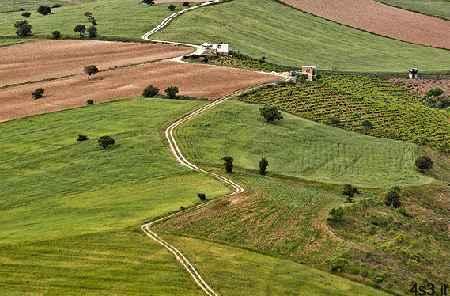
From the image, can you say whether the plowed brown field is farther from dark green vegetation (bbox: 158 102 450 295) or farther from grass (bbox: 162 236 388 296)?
grass (bbox: 162 236 388 296)

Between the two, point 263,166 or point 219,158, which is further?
point 219,158

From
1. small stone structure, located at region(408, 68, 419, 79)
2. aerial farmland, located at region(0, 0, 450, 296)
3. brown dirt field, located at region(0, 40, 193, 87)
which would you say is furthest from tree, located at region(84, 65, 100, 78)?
small stone structure, located at region(408, 68, 419, 79)

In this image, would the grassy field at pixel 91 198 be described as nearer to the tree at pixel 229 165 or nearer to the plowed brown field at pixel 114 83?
the tree at pixel 229 165

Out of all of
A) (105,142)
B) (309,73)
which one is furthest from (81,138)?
(309,73)

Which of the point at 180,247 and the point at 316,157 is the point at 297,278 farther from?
the point at 316,157

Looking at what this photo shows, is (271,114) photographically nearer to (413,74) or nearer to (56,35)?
(413,74)
